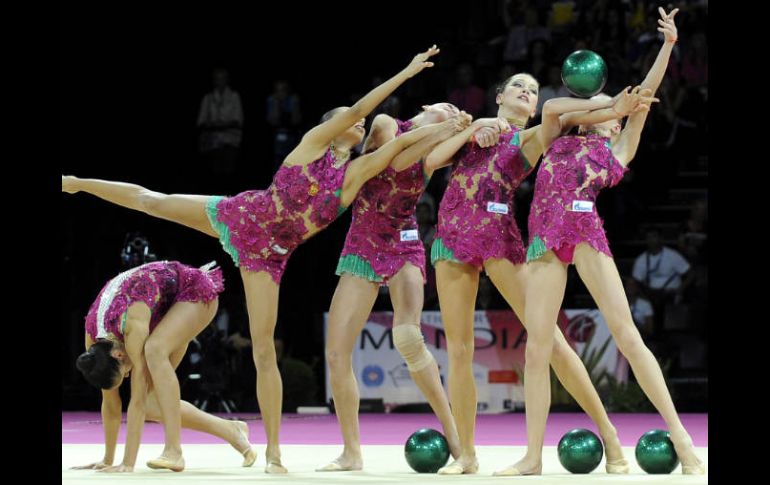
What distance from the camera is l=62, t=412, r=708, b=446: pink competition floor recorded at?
7422 mm

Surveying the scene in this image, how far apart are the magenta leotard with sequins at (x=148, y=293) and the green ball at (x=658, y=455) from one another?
2214 millimetres

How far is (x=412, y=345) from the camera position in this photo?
538 cm

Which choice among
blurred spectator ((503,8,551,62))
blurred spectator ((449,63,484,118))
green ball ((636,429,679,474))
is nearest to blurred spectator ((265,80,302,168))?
blurred spectator ((449,63,484,118))

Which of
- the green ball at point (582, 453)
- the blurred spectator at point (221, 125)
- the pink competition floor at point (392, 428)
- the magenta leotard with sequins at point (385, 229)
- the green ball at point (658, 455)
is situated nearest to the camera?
the green ball at point (658, 455)

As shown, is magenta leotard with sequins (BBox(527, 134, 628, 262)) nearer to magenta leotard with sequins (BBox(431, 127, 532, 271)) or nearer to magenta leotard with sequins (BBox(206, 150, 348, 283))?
magenta leotard with sequins (BBox(431, 127, 532, 271))

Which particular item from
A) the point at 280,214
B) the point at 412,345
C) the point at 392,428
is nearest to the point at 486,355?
the point at 392,428

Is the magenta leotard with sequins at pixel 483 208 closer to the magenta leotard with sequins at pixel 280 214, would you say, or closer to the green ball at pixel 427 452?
the magenta leotard with sequins at pixel 280 214

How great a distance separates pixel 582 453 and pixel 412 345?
942 millimetres

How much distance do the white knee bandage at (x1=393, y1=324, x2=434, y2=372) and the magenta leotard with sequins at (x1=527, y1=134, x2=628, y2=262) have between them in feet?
2.42

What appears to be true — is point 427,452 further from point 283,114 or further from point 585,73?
point 283,114

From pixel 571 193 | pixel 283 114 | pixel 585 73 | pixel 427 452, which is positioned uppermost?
pixel 283 114

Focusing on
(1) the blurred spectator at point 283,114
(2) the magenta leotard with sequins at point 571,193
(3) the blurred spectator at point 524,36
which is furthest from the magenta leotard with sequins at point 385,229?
(3) the blurred spectator at point 524,36

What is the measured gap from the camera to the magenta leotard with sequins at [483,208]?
16.7ft
